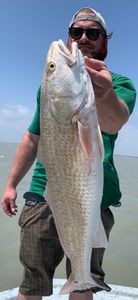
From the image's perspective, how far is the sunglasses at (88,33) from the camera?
8.79 ft

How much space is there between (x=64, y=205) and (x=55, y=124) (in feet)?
1.47

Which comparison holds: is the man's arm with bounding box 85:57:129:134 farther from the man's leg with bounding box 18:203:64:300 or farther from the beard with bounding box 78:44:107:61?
the man's leg with bounding box 18:203:64:300

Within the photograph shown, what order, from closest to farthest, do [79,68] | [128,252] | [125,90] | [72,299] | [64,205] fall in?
[79,68]
[64,205]
[125,90]
[72,299]
[128,252]

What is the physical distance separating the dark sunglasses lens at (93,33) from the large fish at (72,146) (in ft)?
2.13

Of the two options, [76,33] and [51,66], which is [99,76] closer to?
[51,66]

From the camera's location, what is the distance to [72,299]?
328 centimetres

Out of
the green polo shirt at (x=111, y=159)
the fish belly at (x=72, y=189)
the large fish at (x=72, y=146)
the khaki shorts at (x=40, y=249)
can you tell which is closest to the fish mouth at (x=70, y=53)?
the large fish at (x=72, y=146)

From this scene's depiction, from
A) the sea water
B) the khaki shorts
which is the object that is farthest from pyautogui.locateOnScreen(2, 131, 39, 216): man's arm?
the sea water

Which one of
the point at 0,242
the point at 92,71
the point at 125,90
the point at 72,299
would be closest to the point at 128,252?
the point at 0,242

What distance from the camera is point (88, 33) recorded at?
2.68 meters

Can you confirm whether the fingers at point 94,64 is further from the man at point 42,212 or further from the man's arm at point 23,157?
the man's arm at point 23,157

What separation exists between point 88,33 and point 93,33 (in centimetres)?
3

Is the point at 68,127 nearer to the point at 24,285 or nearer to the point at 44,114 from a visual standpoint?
the point at 44,114

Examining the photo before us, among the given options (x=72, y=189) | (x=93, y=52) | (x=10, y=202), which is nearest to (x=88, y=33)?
(x=93, y=52)
